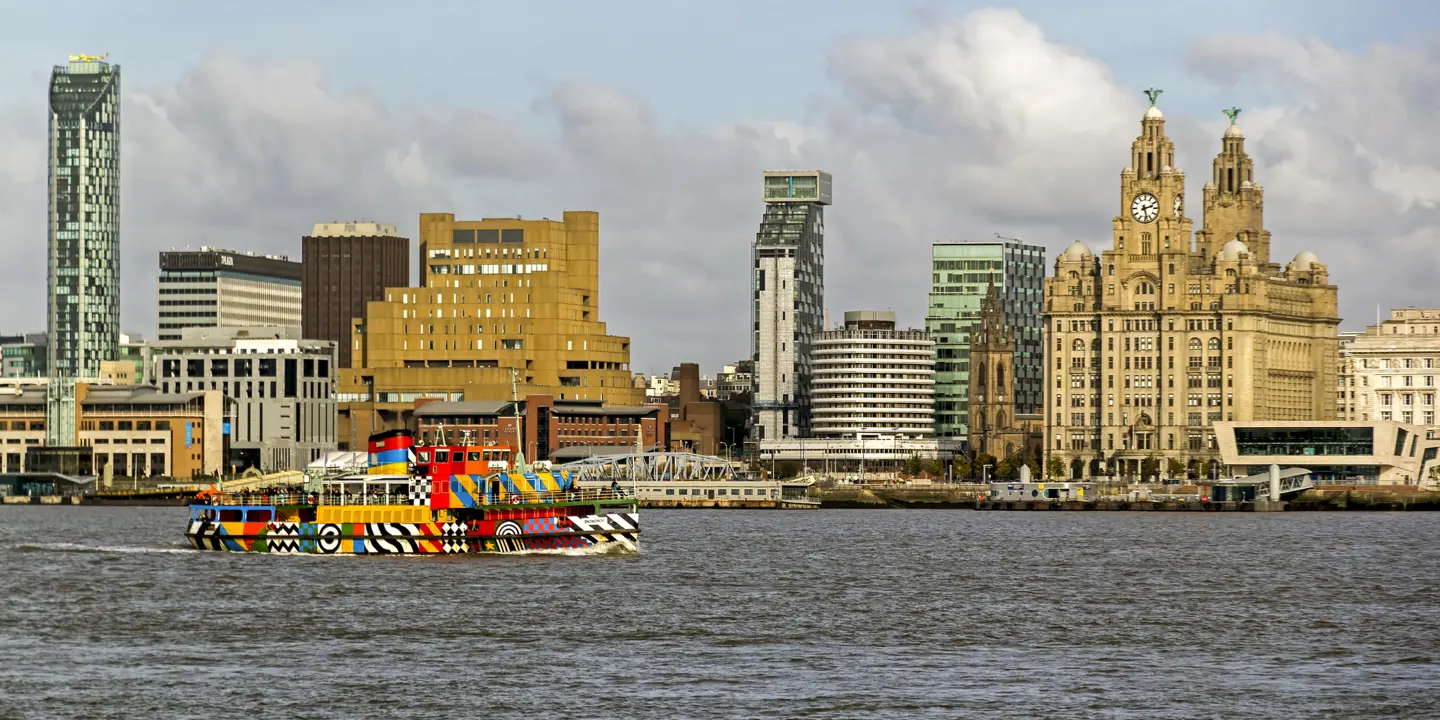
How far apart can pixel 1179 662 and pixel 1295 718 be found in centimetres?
1315

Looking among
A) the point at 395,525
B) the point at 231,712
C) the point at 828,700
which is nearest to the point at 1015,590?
the point at 395,525

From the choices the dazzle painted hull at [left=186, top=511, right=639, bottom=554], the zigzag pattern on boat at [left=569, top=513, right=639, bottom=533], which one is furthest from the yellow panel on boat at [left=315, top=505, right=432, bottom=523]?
the zigzag pattern on boat at [left=569, top=513, right=639, bottom=533]

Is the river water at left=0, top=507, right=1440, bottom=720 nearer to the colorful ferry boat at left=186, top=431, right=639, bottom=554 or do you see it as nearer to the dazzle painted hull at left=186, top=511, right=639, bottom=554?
the dazzle painted hull at left=186, top=511, right=639, bottom=554

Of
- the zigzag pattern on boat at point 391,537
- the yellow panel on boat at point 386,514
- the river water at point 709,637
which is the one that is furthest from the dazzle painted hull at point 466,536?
the river water at point 709,637

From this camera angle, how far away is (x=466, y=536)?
131 meters

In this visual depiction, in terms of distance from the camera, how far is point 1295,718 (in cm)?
6800

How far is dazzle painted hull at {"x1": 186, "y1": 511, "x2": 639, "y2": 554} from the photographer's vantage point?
130625 mm

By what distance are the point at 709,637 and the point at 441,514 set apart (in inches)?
1767

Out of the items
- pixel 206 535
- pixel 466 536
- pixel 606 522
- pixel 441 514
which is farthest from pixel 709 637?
pixel 206 535

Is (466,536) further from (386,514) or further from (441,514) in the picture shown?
(386,514)

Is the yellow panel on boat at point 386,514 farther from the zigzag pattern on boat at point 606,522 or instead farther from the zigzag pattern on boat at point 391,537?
the zigzag pattern on boat at point 606,522

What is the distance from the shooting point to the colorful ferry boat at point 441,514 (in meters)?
130

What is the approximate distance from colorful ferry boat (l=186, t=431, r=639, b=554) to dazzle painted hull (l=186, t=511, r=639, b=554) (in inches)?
2.2

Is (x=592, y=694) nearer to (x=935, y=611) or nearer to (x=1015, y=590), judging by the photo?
(x=935, y=611)
